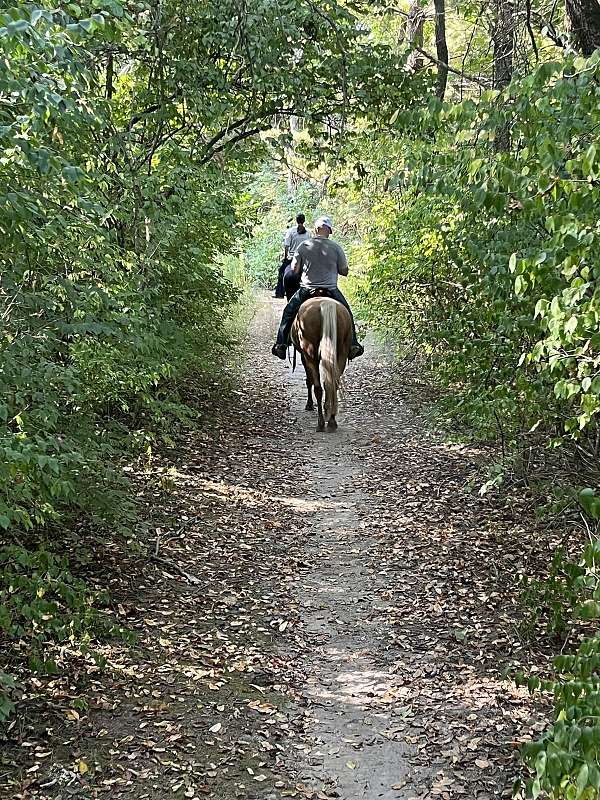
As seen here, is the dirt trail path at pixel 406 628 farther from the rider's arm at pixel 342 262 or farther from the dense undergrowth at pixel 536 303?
the rider's arm at pixel 342 262

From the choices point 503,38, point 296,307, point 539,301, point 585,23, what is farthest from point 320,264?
point 539,301

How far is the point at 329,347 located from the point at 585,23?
4.94 metres

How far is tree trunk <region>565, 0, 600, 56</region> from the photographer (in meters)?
6.22

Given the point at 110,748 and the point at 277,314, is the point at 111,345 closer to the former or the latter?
the point at 110,748

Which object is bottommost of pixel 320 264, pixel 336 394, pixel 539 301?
pixel 336 394

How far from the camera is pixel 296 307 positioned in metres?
11.3

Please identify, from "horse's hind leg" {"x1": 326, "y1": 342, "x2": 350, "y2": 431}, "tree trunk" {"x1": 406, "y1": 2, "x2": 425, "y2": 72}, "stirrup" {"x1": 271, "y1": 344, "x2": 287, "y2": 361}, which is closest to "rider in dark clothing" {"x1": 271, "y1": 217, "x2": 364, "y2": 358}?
"horse's hind leg" {"x1": 326, "y1": 342, "x2": 350, "y2": 431}

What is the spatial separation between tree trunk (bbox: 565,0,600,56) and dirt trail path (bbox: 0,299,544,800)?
3.86m

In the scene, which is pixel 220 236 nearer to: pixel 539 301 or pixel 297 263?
pixel 297 263

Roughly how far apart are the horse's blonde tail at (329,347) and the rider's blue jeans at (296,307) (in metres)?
0.38

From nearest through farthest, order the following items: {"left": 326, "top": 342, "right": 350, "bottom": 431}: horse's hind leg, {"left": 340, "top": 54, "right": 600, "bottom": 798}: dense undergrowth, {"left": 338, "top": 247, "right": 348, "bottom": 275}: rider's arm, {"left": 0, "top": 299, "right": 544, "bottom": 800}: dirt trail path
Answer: {"left": 340, "top": 54, "right": 600, "bottom": 798}: dense undergrowth → {"left": 0, "top": 299, "right": 544, "bottom": 800}: dirt trail path → {"left": 326, "top": 342, "right": 350, "bottom": 431}: horse's hind leg → {"left": 338, "top": 247, "right": 348, "bottom": 275}: rider's arm

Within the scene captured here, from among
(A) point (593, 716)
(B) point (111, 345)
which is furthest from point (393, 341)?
(A) point (593, 716)

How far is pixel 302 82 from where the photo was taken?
342 inches

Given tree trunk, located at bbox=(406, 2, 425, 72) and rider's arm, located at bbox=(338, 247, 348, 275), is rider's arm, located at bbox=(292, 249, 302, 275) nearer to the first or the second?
rider's arm, located at bbox=(338, 247, 348, 275)
